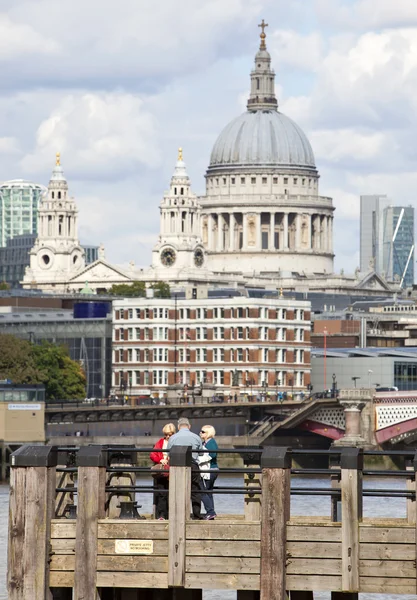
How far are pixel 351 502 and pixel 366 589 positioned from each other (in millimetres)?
962

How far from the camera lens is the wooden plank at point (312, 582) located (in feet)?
82.4

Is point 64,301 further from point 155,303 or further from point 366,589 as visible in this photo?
point 366,589

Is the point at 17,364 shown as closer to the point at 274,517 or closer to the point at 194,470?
the point at 194,470

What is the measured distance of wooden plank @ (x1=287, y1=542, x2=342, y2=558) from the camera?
82.8 ft

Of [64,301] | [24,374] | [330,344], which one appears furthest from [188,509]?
[64,301]

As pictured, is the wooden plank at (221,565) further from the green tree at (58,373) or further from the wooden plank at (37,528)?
the green tree at (58,373)

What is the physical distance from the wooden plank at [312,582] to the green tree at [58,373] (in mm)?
100107

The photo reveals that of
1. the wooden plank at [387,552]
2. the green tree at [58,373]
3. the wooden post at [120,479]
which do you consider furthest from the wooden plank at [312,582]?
the green tree at [58,373]

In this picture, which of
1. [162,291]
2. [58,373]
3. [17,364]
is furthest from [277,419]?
[162,291]

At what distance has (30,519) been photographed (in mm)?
25281

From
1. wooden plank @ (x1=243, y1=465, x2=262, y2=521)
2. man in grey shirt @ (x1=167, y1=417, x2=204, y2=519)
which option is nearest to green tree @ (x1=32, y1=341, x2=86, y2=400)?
man in grey shirt @ (x1=167, y1=417, x2=204, y2=519)

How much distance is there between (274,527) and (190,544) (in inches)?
39.2

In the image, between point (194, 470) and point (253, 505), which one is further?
point (253, 505)

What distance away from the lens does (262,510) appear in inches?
992
